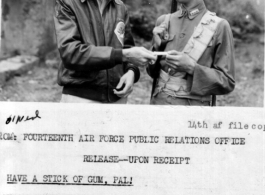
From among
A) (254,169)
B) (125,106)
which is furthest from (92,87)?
(254,169)

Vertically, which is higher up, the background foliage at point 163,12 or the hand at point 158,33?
the hand at point 158,33

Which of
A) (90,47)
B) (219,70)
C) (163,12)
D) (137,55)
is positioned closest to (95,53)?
(90,47)

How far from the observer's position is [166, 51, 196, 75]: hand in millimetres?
2555

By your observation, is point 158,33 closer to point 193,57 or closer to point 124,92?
point 193,57

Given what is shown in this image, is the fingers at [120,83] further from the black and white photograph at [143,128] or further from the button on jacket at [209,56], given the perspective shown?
the button on jacket at [209,56]

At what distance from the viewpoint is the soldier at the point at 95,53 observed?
2.50 m

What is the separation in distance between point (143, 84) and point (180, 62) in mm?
1473

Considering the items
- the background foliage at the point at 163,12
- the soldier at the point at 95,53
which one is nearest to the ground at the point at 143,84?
the background foliage at the point at 163,12

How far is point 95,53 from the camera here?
2494 mm

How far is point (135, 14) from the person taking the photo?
4.33m

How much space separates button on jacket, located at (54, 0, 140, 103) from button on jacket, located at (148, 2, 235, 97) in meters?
0.32

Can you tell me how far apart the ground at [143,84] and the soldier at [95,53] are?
1.24 m

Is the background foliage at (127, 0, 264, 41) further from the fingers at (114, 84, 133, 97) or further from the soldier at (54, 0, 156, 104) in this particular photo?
the fingers at (114, 84, 133, 97)
